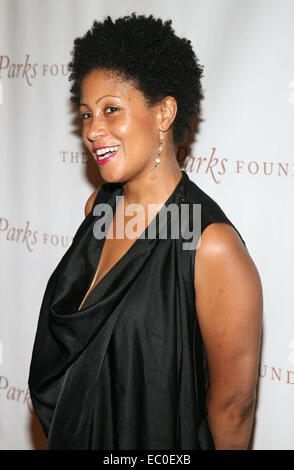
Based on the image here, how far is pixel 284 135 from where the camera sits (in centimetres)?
128

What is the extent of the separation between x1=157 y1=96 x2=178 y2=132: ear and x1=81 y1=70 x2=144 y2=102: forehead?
0.05 metres

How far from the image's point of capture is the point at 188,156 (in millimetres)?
1446

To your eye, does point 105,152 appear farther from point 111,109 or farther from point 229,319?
point 229,319

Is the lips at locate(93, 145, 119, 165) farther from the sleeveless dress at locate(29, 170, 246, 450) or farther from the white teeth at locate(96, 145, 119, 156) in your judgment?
the sleeveless dress at locate(29, 170, 246, 450)

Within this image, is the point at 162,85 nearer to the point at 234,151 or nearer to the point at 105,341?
the point at 234,151

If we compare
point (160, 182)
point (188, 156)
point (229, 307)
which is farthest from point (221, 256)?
point (188, 156)

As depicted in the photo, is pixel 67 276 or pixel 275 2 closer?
pixel 67 276

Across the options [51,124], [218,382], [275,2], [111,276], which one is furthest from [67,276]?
[275,2]

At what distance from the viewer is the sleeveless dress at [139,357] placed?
0.97 metres

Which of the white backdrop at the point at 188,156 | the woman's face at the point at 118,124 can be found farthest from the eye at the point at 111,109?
the white backdrop at the point at 188,156

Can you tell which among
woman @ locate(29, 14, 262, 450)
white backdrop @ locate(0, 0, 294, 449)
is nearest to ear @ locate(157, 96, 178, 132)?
woman @ locate(29, 14, 262, 450)

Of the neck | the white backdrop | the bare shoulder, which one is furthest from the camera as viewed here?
the white backdrop

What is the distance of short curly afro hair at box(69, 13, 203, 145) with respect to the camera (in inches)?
38.0

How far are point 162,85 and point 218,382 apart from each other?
2.06ft
